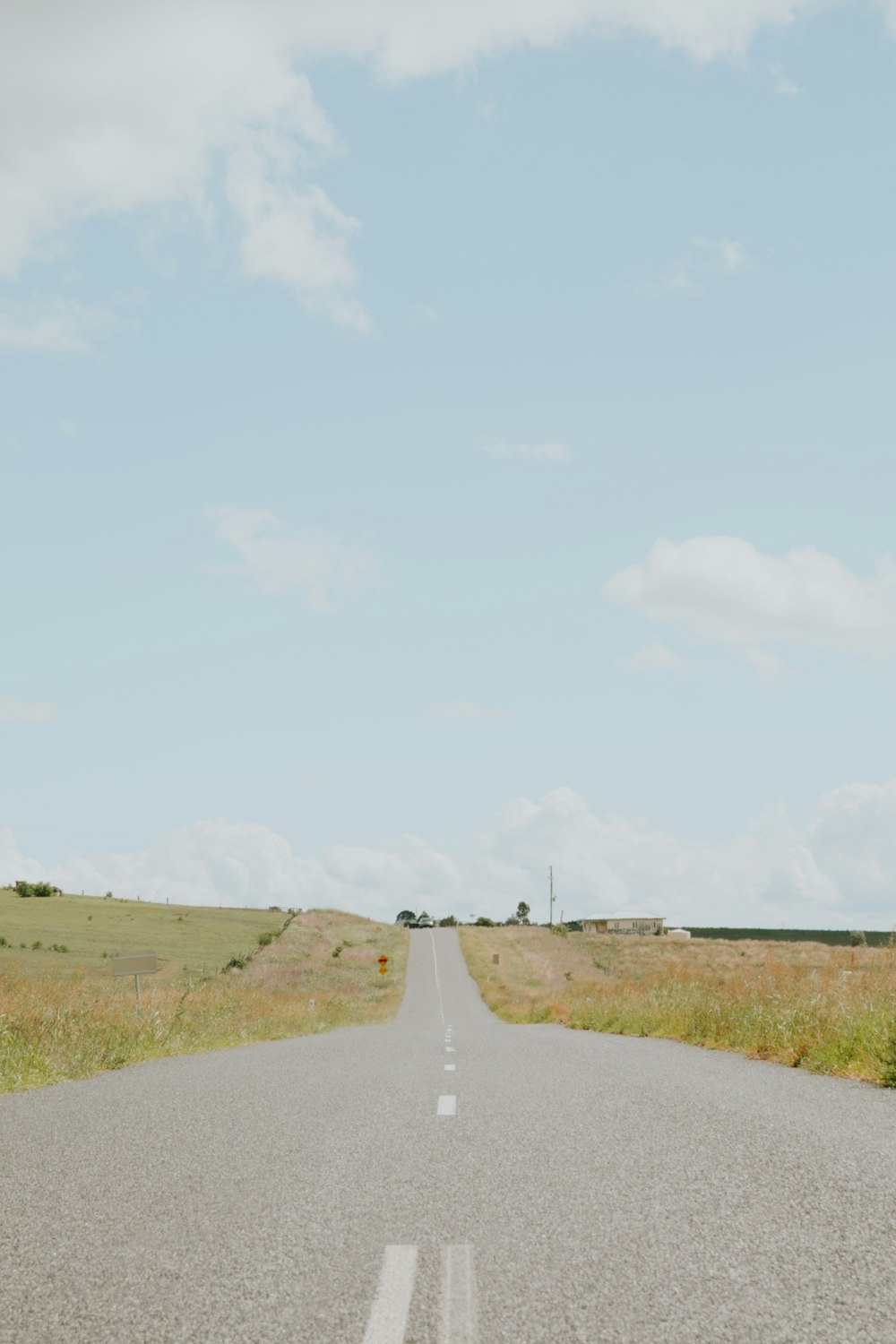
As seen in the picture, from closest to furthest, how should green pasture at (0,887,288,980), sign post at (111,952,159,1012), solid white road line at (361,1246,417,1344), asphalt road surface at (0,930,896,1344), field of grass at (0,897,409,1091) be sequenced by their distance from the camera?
solid white road line at (361,1246,417,1344)
asphalt road surface at (0,930,896,1344)
field of grass at (0,897,409,1091)
sign post at (111,952,159,1012)
green pasture at (0,887,288,980)

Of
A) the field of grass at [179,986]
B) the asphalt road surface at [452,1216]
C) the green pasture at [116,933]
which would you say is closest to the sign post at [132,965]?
the field of grass at [179,986]

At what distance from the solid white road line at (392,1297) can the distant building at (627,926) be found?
13653cm

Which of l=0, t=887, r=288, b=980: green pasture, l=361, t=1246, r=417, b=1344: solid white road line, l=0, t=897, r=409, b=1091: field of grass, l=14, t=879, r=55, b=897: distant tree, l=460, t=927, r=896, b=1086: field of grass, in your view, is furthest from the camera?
l=14, t=879, r=55, b=897: distant tree

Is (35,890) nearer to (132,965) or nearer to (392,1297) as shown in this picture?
(132,965)

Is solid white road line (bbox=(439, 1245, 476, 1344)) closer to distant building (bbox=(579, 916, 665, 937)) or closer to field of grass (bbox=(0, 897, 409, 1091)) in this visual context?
field of grass (bbox=(0, 897, 409, 1091))

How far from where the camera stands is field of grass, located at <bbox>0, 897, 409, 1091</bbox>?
1603 centimetres

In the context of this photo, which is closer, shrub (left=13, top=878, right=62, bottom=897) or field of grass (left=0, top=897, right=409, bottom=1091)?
field of grass (left=0, top=897, right=409, bottom=1091)

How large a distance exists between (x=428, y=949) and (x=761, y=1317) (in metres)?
104

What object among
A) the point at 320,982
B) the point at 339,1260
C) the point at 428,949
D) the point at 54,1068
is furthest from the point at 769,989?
the point at 428,949

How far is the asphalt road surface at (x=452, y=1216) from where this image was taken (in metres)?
4.13

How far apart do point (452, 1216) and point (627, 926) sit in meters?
140

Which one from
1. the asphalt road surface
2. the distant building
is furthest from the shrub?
the asphalt road surface

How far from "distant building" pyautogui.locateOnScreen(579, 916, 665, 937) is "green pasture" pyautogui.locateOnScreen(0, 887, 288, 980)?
136 ft

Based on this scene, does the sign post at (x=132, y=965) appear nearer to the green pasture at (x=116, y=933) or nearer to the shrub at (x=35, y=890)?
the green pasture at (x=116, y=933)
